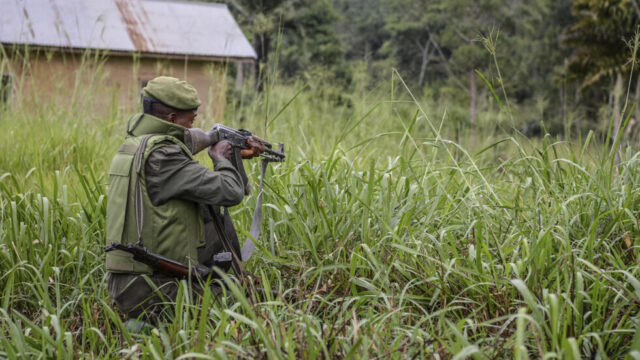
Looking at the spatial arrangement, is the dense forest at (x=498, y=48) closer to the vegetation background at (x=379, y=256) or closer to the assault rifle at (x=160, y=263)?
the vegetation background at (x=379, y=256)

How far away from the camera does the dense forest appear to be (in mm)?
16969

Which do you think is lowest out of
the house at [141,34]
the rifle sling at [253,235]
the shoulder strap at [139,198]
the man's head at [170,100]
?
the house at [141,34]

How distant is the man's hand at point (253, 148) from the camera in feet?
9.45

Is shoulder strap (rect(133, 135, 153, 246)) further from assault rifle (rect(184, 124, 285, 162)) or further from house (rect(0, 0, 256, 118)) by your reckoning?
house (rect(0, 0, 256, 118))

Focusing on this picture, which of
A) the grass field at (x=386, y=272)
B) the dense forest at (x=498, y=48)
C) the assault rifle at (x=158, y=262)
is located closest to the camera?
the grass field at (x=386, y=272)

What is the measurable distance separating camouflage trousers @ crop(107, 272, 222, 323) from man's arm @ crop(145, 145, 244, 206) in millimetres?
365

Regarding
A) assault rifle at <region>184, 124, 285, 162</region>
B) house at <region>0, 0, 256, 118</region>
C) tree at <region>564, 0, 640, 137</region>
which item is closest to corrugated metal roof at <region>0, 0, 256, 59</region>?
house at <region>0, 0, 256, 118</region>

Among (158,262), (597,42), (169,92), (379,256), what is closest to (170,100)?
(169,92)

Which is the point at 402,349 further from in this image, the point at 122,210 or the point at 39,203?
the point at 39,203

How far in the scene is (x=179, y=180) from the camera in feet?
8.18

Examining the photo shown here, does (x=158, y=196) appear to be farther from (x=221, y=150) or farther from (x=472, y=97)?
(x=472, y=97)

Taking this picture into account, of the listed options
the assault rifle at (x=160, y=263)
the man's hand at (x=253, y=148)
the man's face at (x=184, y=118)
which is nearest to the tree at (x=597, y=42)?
the man's hand at (x=253, y=148)

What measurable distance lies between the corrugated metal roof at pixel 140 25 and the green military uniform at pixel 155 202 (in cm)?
1038

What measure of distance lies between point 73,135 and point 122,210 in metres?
2.54
